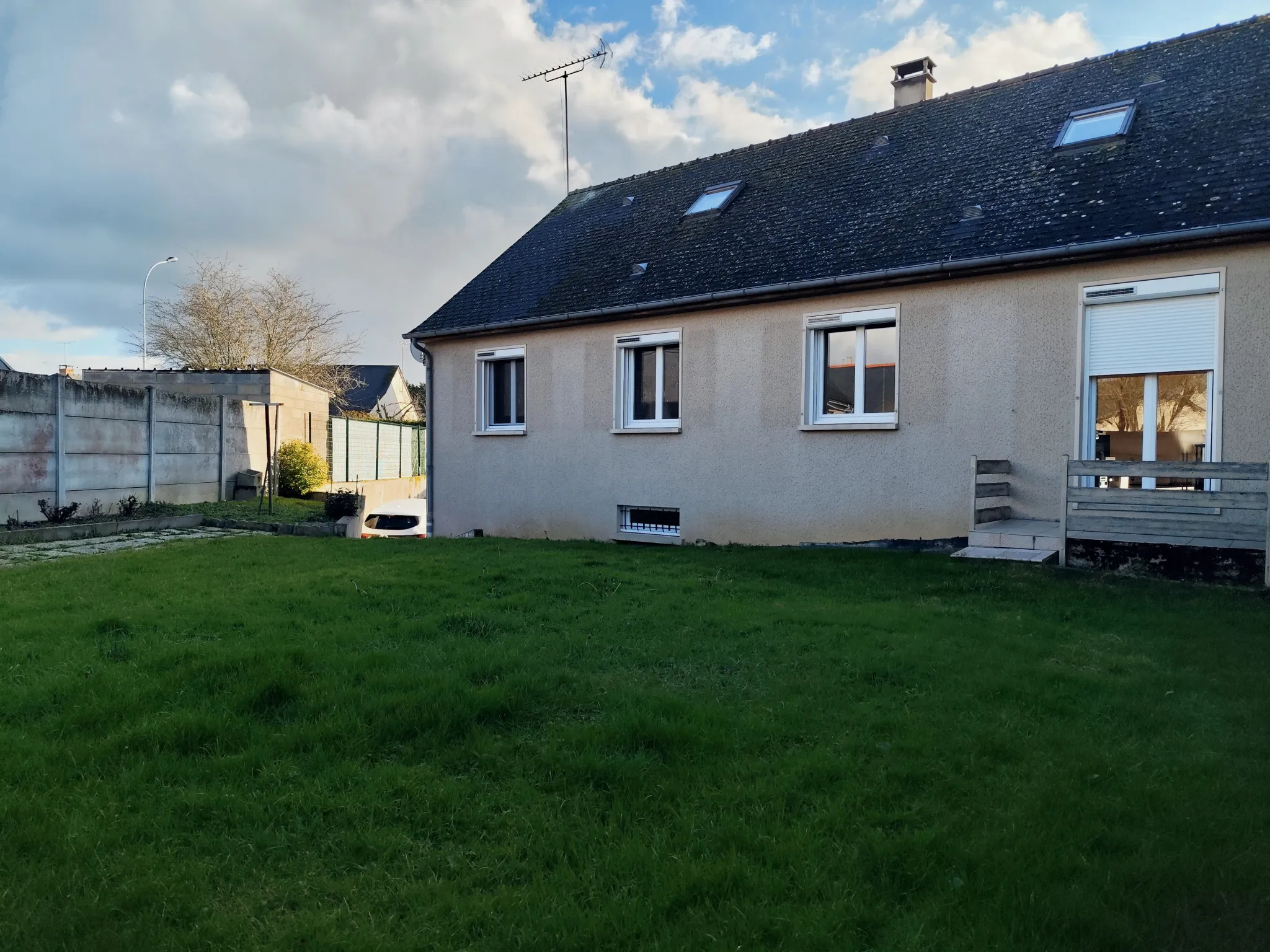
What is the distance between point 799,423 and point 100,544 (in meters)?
9.17

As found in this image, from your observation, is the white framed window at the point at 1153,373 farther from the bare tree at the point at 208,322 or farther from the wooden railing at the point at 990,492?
the bare tree at the point at 208,322

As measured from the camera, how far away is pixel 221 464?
1666 cm

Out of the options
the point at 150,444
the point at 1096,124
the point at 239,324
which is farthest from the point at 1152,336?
the point at 239,324

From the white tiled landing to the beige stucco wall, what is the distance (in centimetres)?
47

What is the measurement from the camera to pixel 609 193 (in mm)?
16719

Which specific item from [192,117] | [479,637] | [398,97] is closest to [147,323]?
[192,117]

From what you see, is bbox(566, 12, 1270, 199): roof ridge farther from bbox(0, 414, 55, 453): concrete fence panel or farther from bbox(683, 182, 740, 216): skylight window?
bbox(0, 414, 55, 453): concrete fence panel

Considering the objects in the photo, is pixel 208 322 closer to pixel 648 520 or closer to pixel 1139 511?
pixel 648 520

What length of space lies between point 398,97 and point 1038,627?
46.3 ft

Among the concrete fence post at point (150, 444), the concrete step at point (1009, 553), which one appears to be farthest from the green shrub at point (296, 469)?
the concrete step at point (1009, 553)

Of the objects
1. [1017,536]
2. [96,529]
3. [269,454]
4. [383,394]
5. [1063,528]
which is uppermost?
[383,394]

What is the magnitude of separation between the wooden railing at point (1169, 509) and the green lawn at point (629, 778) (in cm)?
151

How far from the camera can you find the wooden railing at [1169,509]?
7258mm

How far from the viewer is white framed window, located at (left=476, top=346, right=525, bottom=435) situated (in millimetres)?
14273
